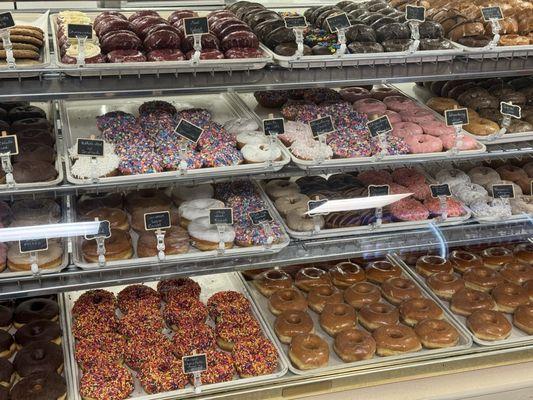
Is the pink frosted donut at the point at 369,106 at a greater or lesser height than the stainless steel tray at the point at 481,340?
greater

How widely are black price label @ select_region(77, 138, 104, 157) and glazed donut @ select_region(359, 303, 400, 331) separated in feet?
4.74

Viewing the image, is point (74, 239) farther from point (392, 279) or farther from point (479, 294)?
point (479, 294)

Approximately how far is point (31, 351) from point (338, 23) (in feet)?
6.09

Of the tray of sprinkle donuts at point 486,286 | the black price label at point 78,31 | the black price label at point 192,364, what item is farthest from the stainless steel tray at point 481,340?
the black price label at point 78,31

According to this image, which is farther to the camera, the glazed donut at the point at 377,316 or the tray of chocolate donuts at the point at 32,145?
the glazed donut at the point at 377,316

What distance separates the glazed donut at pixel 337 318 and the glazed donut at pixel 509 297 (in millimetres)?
763

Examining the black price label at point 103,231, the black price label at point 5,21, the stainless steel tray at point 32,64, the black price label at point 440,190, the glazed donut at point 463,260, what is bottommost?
the glazed donut at point 463,260

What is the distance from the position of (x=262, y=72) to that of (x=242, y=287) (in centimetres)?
116

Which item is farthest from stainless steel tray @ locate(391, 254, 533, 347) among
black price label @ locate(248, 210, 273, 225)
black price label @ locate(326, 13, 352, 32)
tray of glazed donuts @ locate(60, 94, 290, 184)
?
black price label @ locate(326, 13, 352, 32)

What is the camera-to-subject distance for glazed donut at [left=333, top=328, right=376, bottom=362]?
281 centimetres

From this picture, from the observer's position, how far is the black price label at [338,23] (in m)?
2.67

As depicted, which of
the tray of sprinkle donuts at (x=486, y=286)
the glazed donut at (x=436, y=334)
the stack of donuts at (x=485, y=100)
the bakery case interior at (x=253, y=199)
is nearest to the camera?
the bakery case interior at (x=253, y=199)

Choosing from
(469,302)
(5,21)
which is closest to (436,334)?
(469,302)

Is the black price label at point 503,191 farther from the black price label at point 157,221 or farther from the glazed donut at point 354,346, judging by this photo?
the black price label at point 157,221
